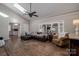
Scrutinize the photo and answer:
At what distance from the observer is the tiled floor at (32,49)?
2.28 meters

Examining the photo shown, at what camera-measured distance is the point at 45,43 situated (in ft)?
7.62

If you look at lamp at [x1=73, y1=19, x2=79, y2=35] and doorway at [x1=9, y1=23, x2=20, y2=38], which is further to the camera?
doorway at [x1=9, y1=23, x2=20, y2=38]

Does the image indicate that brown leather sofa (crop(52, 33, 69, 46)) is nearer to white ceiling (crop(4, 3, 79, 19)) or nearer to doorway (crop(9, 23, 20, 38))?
white ceiling (crop(4, 3, 79, 19))

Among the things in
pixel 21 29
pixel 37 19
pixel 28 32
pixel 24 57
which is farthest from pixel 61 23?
pixel 24 57

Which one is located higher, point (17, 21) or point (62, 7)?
point (62, 7)

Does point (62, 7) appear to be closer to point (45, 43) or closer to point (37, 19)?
point (37, 19)

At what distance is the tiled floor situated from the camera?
2279 millimetres

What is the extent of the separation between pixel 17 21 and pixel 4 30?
336 mm

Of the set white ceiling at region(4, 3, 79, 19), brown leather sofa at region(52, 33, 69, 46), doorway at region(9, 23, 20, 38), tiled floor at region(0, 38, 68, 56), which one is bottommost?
tiled floor at region(0, 38, 68, 56)

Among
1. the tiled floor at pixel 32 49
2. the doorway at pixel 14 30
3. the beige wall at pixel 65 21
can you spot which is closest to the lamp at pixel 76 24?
the beige wall at pixel 65 21

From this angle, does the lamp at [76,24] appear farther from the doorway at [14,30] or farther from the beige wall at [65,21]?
the doorway at [14,30]

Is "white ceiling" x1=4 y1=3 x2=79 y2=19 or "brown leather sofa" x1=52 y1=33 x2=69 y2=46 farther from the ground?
"white ceiling" x1=4 y1=3 x2=79 y2=19

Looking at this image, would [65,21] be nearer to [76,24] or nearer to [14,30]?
[76,24]

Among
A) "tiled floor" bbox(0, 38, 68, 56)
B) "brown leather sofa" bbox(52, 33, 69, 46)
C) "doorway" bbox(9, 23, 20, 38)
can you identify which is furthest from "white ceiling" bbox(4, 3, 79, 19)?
"tiled floor" bbox(0, 38, 68, 56)
